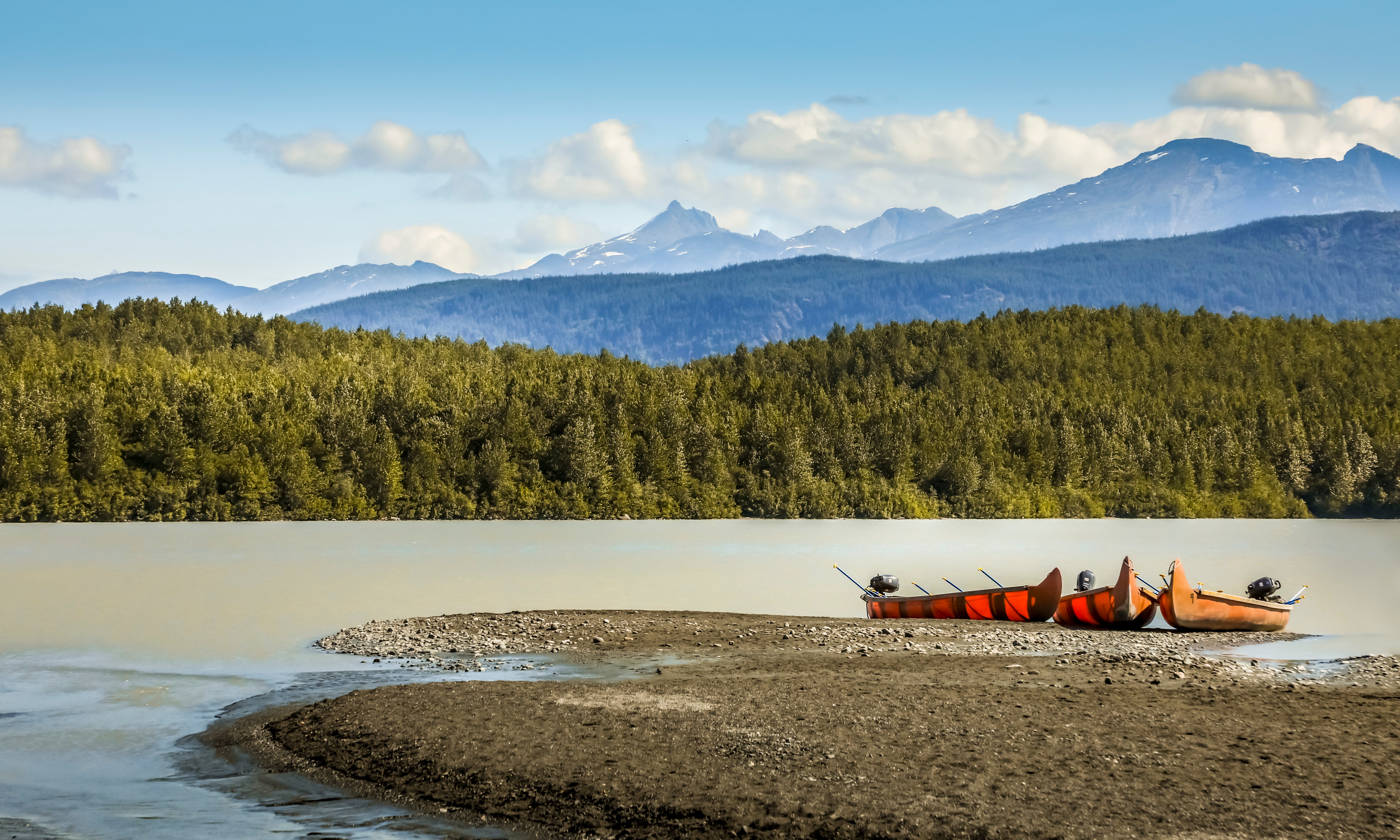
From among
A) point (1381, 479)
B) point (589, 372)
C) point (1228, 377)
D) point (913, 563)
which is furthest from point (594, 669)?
point (1228, 377)

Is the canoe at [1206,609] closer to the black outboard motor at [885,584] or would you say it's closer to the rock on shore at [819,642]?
A: the rock on shore at [819,642]

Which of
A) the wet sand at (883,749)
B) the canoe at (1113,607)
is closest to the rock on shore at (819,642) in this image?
the wet sand at (883,749)

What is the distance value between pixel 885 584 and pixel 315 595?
746 inches

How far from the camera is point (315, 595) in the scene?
148 feet

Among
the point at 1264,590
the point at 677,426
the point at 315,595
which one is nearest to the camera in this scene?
the point at 1264,590

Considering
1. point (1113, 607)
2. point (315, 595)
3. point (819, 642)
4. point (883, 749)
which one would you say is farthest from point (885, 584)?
point (883, 749)

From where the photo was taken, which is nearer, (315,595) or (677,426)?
(315,595)

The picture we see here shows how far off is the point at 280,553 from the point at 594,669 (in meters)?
45.1

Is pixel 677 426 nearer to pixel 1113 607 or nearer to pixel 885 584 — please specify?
pixel 885 584

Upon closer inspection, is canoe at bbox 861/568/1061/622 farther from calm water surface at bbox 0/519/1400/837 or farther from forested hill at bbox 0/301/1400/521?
forested hill at bbox 0/301/1400/521

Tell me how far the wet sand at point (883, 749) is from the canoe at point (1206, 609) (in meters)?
6.95

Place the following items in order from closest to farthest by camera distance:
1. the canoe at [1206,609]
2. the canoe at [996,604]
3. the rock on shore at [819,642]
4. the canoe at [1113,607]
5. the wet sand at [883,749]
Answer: the wet sand at [883,749]
the rock on shore at [819,642]
the canoe at [1206,609]
the canoe at [1113,607]
the canoe at [996,604]

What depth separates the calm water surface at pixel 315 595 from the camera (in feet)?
61.8

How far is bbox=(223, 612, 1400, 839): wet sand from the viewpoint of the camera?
1630cm
